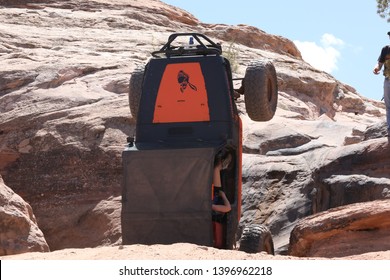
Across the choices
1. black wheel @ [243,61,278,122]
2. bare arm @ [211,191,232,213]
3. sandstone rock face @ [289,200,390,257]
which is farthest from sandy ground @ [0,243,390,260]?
black wheel @ [243,61,278,122]

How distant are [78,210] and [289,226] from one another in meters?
3.55

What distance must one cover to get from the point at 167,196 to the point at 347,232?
7.13ft

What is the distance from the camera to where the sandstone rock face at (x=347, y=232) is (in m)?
8.56

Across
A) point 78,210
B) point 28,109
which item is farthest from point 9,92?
point 78,210

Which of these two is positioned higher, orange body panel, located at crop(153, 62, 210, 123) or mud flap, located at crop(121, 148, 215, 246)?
orange body panel, located at crop(153, 62, 210, 123)

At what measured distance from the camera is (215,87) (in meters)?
8.23

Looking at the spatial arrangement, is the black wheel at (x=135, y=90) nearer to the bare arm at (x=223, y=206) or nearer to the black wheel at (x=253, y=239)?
the bare arm at (x=223, y=206)

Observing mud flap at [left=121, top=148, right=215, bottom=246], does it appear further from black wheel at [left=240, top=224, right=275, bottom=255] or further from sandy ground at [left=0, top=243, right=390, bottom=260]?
sandy ground at [left=0, top=243, right=390, bottom=260]

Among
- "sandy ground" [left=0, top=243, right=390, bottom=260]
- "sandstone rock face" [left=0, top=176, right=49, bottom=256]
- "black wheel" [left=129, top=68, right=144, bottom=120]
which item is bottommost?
"sandstone rock face" [left=0, top=176, right=49, bottom=256]

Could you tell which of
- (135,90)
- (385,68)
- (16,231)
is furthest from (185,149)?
(385,68)

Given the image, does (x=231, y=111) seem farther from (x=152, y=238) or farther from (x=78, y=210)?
(x=78, y=210)

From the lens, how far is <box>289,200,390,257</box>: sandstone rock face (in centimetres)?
856

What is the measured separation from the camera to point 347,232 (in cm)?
874

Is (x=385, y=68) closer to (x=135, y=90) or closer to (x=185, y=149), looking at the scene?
(x=135, y=90)
